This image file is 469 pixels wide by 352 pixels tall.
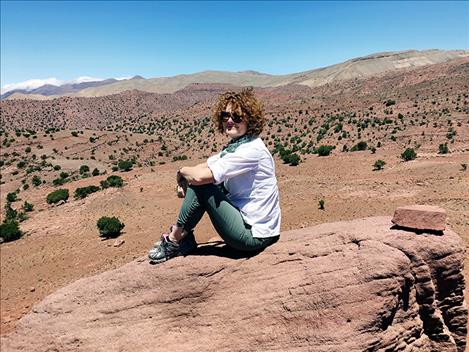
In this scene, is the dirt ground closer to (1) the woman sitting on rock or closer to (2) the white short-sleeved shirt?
(2) the white short-sleeved shirt

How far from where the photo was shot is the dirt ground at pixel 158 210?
16.5m

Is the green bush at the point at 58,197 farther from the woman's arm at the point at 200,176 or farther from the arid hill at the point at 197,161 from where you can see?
the woman's arm at the point at 200,176

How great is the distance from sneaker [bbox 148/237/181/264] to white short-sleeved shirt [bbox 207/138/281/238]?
1.54m

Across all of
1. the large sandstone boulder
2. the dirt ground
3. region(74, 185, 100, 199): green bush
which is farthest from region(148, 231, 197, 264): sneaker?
region(74, 185, 100, 199): green bush

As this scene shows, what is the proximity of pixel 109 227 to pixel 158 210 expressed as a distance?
457cm

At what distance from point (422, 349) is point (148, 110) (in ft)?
469

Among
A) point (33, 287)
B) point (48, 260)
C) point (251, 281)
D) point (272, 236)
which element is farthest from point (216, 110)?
point (48, 260)

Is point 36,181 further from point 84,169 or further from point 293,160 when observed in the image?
point 293,160

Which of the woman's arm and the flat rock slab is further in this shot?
the flat rock slab

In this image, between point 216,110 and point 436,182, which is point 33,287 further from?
point 436,182

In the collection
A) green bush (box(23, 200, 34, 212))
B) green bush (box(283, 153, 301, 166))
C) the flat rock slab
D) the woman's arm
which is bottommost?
green bush (box(23, 200, 34, 212))

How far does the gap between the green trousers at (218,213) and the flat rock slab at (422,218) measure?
2.26 metres

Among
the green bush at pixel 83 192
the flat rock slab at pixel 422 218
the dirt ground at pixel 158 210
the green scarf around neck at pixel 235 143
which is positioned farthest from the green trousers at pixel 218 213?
the green bush at pixel 83 192

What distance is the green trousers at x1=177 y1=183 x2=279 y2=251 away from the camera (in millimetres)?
5094
